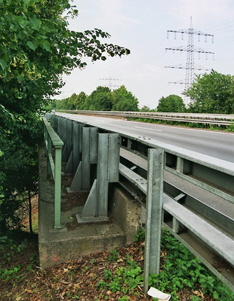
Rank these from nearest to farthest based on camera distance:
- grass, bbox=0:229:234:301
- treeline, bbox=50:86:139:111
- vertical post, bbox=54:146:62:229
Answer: grass, bbox=0:229:234:301, vertical post, bbox=54:146:62:229, treeline, bbox=50:86:139:111

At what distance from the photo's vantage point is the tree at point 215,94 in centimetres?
5388

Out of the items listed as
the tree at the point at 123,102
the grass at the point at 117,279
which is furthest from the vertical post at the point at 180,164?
the tree at the point at 123,102

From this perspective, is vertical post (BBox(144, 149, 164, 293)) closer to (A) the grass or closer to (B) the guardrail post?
(A) the grass

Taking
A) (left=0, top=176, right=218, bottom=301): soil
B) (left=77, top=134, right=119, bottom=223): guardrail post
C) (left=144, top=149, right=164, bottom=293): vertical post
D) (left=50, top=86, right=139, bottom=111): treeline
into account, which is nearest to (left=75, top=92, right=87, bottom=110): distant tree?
(left=50, top=86, right=139, bottom=111): treeline

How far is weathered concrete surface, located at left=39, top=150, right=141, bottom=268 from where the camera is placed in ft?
11.0

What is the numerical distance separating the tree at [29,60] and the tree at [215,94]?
162 feet

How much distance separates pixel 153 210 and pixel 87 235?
121 cm

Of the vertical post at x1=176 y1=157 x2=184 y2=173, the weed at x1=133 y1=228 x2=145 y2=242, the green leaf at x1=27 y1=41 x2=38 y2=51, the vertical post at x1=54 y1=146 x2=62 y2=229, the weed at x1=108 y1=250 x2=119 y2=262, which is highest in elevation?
the green leaf at x1=27 y1=41 x2=38 y2=51

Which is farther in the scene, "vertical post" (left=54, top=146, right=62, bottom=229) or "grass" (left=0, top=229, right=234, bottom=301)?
"vertical post" (left=54, top=146, right=62, bottom=229)

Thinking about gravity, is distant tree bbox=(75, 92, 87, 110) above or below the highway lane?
above

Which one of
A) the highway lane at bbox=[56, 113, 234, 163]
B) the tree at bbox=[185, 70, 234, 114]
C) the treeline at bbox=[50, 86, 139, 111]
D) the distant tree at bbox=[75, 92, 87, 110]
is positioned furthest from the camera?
the distant tree at bbox=[75, 92, 87, 110]

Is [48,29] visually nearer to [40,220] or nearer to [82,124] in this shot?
[40,220]

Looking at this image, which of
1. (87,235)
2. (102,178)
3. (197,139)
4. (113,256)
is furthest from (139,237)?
(197,139)

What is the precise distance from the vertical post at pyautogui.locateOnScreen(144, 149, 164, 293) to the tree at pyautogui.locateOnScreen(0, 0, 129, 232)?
1401mm
